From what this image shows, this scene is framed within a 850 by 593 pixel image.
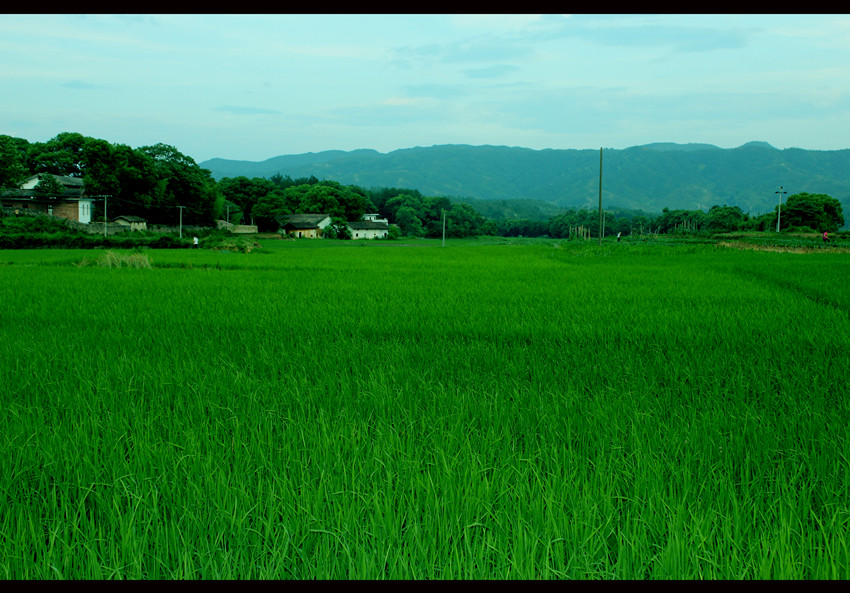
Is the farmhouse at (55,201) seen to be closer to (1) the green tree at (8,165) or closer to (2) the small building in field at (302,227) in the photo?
(1) the green tree at (8,165)

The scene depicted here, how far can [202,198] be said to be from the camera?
2276 inches

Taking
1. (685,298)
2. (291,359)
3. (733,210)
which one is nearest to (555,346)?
(291,359)

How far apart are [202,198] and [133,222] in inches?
348

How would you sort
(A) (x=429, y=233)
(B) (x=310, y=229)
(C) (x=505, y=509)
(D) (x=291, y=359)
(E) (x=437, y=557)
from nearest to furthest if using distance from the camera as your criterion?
(E) (x=437, y=557) → (C) (x=505, y=509) → (D) (x=291, y=359) → (B) (x=310, y=229) → (A) (x=429, y=233)

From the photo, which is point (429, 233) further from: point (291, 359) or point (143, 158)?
point (291, 359)

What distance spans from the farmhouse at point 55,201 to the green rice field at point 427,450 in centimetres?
4633

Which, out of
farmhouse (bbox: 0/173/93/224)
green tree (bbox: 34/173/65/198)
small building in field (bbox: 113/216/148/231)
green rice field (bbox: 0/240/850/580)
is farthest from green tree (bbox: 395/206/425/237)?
green rice field (bbox: 0/240/850/580)

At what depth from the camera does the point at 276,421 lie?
3.41 m

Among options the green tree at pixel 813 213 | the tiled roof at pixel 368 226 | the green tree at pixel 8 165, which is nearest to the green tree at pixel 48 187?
the green tree at pixel 8 165

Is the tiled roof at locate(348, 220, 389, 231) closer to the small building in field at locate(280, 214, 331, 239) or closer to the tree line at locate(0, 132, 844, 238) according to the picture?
the tree line at locate(0, 132, 844, 238)

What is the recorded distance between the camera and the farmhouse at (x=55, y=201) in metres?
45.1
